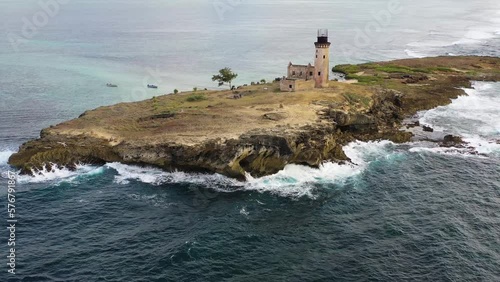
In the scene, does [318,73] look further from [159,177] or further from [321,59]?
[159,177]

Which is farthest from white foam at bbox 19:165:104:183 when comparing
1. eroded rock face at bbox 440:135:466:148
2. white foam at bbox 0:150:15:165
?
eroded rock face at bbox 440:135:466:148

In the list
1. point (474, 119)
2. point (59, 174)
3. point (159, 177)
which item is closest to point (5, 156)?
point (59, 174)

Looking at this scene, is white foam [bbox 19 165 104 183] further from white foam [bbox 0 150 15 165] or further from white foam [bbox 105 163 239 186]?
white foam [bbox 0 150 15 165]

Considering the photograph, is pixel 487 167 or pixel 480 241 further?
pixel 487 167

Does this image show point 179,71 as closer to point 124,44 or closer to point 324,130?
point 124,44

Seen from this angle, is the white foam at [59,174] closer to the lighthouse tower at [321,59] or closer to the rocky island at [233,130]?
the rocky island at [233,130]

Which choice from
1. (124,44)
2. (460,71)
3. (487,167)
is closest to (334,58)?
(460,71)

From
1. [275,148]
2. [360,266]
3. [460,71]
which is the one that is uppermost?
[460,71]
